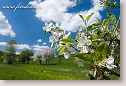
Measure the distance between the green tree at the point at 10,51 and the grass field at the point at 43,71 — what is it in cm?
5

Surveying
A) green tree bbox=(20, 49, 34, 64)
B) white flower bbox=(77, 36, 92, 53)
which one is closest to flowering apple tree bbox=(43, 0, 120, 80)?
white flower bbox=(77, 36, 92, 53)

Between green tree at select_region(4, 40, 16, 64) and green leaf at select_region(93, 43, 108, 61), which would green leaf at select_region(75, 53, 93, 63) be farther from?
green tree at select_region(4, 40, 16, 64)

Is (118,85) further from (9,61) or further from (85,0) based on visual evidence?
(9,61)

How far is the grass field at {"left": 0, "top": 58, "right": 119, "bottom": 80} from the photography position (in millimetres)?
2059

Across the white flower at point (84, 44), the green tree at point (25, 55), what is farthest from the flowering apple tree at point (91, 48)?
the green tree at point (25, 55)

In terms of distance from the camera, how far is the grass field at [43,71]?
2.06 metres

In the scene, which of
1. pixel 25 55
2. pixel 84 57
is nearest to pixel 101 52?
pixel 84 57

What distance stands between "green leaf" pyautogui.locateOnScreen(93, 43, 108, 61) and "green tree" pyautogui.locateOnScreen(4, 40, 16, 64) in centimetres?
155

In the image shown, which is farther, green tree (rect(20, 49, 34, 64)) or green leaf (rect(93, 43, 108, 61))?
green tree (rect(20, 49, 34, 64))

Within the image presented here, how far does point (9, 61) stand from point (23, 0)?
1.77 ft

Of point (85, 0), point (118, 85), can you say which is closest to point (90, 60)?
point (118, 85)

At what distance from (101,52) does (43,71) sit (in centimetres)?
161

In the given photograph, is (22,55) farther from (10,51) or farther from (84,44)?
(84,44)

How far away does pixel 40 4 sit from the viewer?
206 cm
